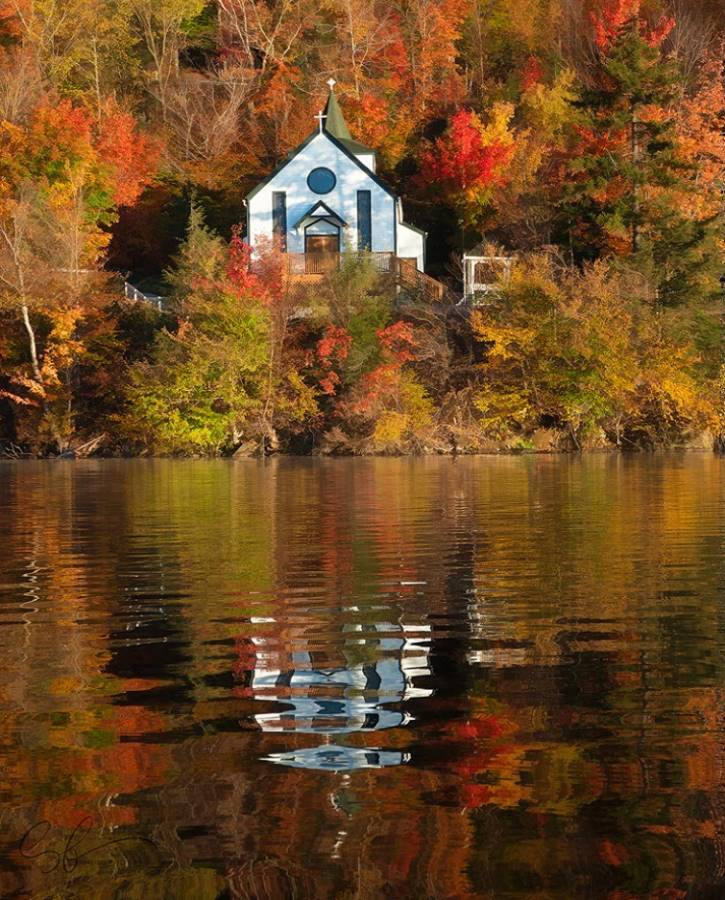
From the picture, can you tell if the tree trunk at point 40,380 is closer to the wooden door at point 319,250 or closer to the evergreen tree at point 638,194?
the wooden door at point 319,250

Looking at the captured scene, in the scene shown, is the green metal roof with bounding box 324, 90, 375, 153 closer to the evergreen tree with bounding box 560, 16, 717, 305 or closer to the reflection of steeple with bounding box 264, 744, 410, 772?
the evergreen tree with bounding box 560, 16, 717, 305

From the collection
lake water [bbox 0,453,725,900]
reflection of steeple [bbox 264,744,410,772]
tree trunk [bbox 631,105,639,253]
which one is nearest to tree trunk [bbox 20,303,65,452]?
tree trunk [bbox 631,105,639,253]

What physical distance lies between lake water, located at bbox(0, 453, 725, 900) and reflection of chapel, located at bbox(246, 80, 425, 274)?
5505 cm

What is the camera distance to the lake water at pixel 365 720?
5.57 m

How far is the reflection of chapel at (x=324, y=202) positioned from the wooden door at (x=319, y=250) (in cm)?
5

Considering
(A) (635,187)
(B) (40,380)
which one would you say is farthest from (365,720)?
(A) (635,187)

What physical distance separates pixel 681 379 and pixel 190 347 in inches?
770

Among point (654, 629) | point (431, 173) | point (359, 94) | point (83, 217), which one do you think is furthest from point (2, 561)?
point (359, 94)

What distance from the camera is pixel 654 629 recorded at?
1118cm

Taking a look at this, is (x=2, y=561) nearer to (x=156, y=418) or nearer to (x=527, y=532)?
(x=527, y=532)

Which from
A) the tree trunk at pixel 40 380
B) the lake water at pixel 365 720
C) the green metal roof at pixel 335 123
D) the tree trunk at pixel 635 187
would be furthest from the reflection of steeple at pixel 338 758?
the green metal roof at pixel 335 123

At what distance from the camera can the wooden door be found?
6731 cm

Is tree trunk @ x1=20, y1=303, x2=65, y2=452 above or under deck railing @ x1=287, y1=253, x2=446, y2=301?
under

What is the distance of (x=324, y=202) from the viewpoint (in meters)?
72.6
